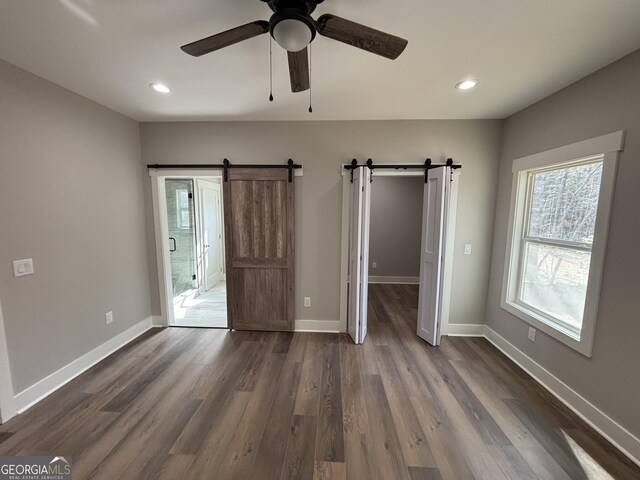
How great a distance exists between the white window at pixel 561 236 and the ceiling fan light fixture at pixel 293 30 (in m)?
2.16

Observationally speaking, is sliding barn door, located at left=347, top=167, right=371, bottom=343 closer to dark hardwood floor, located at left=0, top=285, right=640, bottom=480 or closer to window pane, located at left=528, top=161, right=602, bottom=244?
dark hardwood floor, located at left=0, top=285, right=640, bottom=480

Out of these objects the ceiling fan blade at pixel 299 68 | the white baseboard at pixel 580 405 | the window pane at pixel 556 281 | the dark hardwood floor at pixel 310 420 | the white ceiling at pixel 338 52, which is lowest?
the dark hardwood floor at pixel 310 420

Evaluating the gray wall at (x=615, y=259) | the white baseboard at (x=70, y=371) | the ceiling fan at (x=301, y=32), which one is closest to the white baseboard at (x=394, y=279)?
the gray wall at (x=615, y=259)

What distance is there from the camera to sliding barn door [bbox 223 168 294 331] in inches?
119

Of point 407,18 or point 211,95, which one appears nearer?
point 407,18

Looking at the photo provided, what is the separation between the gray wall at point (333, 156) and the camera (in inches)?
115

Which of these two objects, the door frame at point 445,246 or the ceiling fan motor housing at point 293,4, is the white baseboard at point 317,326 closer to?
the door frame at point 445,246

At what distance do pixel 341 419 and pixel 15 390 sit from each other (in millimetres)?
2446

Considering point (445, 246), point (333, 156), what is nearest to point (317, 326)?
point (445, 246)

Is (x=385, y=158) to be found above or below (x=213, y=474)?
above

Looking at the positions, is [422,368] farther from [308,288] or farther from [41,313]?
[41,313]

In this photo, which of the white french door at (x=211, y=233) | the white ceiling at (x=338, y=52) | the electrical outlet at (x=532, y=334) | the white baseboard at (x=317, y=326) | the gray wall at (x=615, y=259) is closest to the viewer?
the white ceiling at (x=338, y=52)

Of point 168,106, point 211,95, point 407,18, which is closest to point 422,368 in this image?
A: point 407,18

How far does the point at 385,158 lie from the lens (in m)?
2.97
